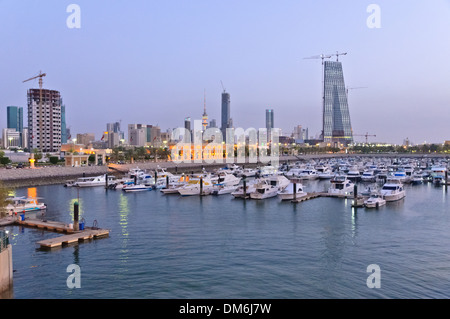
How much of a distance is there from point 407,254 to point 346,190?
27304 mm

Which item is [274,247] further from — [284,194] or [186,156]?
[186,156]

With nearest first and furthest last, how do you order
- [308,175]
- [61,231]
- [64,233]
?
[64,233] < [61,231] < [308,175]

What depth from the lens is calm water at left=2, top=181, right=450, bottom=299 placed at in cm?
1964

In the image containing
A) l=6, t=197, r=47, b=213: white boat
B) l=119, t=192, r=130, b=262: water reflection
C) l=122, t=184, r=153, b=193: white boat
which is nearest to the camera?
l=119, t=192, r=130, b=262: water reflection

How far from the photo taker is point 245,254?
82.9ft

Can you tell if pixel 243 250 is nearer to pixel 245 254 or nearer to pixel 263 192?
pixel 245 254

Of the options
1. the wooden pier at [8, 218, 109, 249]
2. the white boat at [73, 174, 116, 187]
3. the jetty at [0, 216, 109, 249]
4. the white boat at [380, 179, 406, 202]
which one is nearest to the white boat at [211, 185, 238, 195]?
the white boat at [73, 174, 116, 187]

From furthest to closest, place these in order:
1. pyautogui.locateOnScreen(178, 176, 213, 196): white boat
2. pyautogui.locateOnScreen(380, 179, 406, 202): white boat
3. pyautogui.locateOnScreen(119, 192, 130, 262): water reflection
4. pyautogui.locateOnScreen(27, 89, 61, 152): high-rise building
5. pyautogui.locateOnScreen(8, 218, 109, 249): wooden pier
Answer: pyautogui.locateOnScreen(27, 89, 61, 152): high-rise building → pyautogui.locateOnScreen(178, 176, 213, 196): white boat → pyautogui.locateOnScreen(380, 179, 406, 202): white boat → pyautogui.locateOnScreen(8, 218, 109, 249): wooden pier → pyautogui.locateOnScreen(119, 192, 130, 262): water reflection

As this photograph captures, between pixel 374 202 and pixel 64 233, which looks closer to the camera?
pixel 64 233

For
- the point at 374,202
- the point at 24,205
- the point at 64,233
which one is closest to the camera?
the point at 64,233

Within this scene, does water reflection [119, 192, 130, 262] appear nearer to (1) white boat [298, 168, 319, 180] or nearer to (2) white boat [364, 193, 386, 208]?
(2) white boat [364, 193, 386, 208]

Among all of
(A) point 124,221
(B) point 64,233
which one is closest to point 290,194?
(A) point 124,221

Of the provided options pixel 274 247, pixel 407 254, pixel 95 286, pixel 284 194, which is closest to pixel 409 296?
pixel 407 254

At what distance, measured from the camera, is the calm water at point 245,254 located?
773 inches
